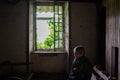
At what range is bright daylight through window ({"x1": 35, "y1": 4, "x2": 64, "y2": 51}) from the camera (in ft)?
25.5

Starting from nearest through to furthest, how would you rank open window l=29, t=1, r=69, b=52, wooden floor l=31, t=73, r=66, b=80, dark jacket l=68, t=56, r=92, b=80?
dark jacket l=68, t=56, r=92, b=80
wooden floor l=31, t=73, r=66, b=80
open window l=29, t=1, r=69, b=52

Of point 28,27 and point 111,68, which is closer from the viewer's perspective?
point 111,68

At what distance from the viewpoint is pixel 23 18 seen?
714 cm

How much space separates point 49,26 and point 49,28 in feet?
0.22

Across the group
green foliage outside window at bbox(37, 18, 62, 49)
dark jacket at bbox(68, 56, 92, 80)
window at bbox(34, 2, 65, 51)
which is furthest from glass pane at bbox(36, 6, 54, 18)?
dark jacket at bbox(68, 56, 92, 80)

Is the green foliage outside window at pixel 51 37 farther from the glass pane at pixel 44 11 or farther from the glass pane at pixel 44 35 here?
the glass pane at pixel 44 11

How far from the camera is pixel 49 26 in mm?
7812

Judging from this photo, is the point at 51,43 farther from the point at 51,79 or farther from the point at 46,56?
the point at 51,79

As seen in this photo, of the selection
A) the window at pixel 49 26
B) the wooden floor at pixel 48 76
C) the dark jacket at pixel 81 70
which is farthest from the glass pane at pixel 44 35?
the dark jacket at pixel 81 70

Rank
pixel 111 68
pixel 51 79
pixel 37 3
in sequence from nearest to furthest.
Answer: pixel 111 68 < pixel 51 79 < pixel 37 3

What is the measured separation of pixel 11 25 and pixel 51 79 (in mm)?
1997

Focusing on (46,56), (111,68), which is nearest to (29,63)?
(46,56)

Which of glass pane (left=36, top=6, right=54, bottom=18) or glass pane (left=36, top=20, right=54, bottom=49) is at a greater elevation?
glass pane (left=36, top=6, right=54, bottom=18)

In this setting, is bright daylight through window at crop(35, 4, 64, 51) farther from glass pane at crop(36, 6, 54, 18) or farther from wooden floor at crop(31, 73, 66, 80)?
wooden floor at crop(31, 73, 66, 80)
